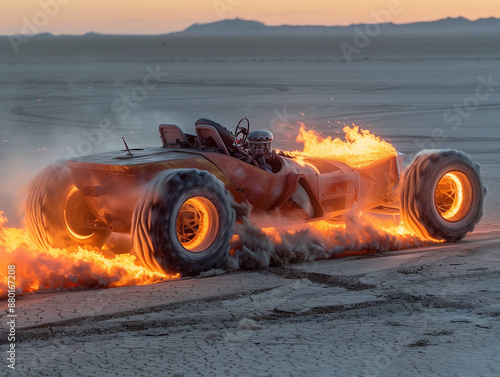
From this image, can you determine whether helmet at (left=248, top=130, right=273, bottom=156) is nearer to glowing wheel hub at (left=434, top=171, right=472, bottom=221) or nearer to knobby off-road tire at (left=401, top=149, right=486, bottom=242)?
knobby off-road tire at (left=401, top=149, right=486, bottom=242)

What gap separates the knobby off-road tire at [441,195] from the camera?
10047mm

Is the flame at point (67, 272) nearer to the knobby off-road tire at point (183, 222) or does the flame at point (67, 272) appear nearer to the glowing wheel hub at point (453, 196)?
the knobby off-road tire at point (183, 222)

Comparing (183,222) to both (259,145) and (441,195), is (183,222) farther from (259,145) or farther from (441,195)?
(441,195)

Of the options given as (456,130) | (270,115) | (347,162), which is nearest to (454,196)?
(347,162)

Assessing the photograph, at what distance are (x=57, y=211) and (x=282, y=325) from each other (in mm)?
3368

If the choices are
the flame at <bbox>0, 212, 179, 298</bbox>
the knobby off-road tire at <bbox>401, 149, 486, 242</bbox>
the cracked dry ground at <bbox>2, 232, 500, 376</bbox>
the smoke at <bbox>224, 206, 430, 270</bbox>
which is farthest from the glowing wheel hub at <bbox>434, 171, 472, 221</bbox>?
the flame at <bbox>0, 212, 179, 298</bbox>

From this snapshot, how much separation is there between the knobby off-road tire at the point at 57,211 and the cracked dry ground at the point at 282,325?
151 centimetres

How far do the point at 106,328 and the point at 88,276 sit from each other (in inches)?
59.5

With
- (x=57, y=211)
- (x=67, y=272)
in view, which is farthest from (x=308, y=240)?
(x=67, y=272)

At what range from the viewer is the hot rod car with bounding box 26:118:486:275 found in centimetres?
819

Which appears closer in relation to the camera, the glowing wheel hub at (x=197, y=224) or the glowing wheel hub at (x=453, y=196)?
the glowing wheel hub at (x=197, y=224)

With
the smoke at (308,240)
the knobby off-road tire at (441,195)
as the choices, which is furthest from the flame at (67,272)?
the knobby off-road tire at (441,195)

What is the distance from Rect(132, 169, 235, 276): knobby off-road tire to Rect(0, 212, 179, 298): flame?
1.04 feet

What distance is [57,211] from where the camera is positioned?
30.7 feet
